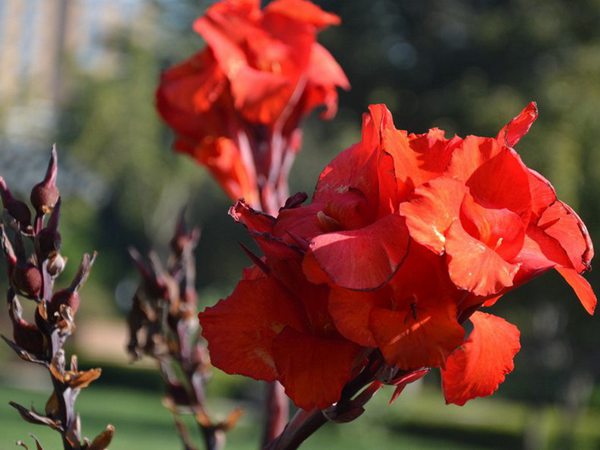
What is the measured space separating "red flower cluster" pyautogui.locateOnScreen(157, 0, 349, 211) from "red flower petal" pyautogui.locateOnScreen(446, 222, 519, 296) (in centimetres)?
83

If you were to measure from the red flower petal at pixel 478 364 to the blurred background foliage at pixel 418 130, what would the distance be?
11050mm

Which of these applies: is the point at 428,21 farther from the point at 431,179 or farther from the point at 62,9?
the point at 62,9

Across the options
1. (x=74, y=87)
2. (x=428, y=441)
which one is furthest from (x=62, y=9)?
(x=428, y=441)

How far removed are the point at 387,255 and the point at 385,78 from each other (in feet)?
59.0

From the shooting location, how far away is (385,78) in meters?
18.4

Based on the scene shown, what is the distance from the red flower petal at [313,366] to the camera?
76cm

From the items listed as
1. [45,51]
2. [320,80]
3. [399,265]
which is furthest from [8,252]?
[45,51]

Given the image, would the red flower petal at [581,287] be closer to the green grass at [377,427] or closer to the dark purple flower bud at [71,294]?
the dark purple flower bud at [71,294]

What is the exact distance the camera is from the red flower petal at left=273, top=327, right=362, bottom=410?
76cm

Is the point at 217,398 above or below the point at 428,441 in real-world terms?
below

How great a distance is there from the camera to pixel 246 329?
80cm

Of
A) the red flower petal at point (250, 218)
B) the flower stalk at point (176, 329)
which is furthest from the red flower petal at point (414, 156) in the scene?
the flower stalk at point (176, 329)

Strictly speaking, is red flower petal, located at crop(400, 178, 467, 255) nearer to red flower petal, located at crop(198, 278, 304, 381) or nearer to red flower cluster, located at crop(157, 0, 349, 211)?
red flower petal, located at crop(198, 278, 304, 381)

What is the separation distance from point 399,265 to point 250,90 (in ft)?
2.77
